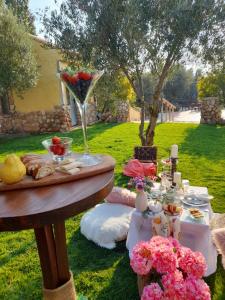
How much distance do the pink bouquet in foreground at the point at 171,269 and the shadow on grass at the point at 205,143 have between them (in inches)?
202

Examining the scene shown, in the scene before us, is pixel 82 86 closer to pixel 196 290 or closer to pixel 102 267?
pixel 196 290

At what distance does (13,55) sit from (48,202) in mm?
10358

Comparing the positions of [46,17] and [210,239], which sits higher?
[46,17]

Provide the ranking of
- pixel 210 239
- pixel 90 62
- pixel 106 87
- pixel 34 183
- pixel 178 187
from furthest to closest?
1. pixel 106 87
2. pixel 90 62
3. pixel 178 187
4. pixel 210 239
5. pixel 34 183

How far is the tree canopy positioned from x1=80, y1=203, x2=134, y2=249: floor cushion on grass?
27.2ft

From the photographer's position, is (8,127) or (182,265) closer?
(182,265)

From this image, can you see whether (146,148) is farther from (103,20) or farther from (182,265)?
(182,265)

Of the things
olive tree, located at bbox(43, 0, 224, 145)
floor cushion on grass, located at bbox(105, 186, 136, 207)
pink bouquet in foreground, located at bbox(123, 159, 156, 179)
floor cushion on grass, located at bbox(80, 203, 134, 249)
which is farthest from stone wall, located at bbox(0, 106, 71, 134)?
floor cushion on grass, located at bbox(80, 203, 134, 249)

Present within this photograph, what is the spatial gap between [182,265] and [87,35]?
4557 millimetres

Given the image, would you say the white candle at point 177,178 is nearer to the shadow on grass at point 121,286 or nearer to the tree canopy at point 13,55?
the shadow on grass at point 121,286

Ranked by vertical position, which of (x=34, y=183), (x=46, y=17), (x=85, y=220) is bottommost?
(x=85, y=220)

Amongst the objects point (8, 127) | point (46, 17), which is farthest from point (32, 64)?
point (46, 17)

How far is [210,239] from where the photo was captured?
2.39 metres

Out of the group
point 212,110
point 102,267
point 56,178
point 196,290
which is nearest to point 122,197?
point 102,267
